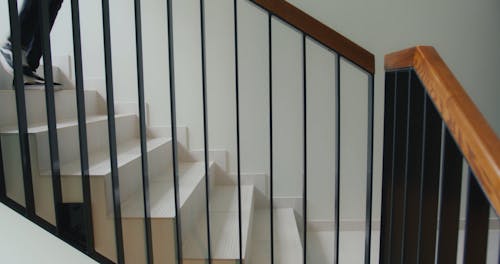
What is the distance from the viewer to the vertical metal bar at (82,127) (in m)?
1.04

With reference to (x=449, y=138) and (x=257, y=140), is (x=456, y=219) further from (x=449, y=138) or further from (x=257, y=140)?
(x=257, y=140)

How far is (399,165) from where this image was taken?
1.09 m

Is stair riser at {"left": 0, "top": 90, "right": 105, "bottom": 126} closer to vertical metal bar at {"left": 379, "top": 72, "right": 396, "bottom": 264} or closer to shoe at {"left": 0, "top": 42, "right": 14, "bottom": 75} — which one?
shoe at {"left": 0, "top": 42, "right": 14, "bottom": 75}

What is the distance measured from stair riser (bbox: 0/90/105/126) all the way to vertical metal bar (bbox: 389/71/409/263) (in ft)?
4.48

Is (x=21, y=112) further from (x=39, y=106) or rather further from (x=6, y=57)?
(x=6, y=57)

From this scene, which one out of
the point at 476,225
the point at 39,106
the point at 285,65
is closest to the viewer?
the point at 476,225

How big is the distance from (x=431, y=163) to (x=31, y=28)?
1705 millimetres

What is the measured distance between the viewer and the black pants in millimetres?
1481

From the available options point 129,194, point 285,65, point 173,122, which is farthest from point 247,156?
point 173,122

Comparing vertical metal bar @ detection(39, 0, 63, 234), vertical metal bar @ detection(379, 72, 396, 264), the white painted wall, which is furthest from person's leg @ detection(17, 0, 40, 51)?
vertical metal bar @ detection(379, 72, 396, 264)

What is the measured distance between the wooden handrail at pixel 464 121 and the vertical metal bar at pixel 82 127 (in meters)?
0.98

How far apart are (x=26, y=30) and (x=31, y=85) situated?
0.25 metres

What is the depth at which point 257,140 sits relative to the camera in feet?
8.30

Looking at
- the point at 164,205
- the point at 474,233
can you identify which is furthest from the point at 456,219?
the point at 164,205
